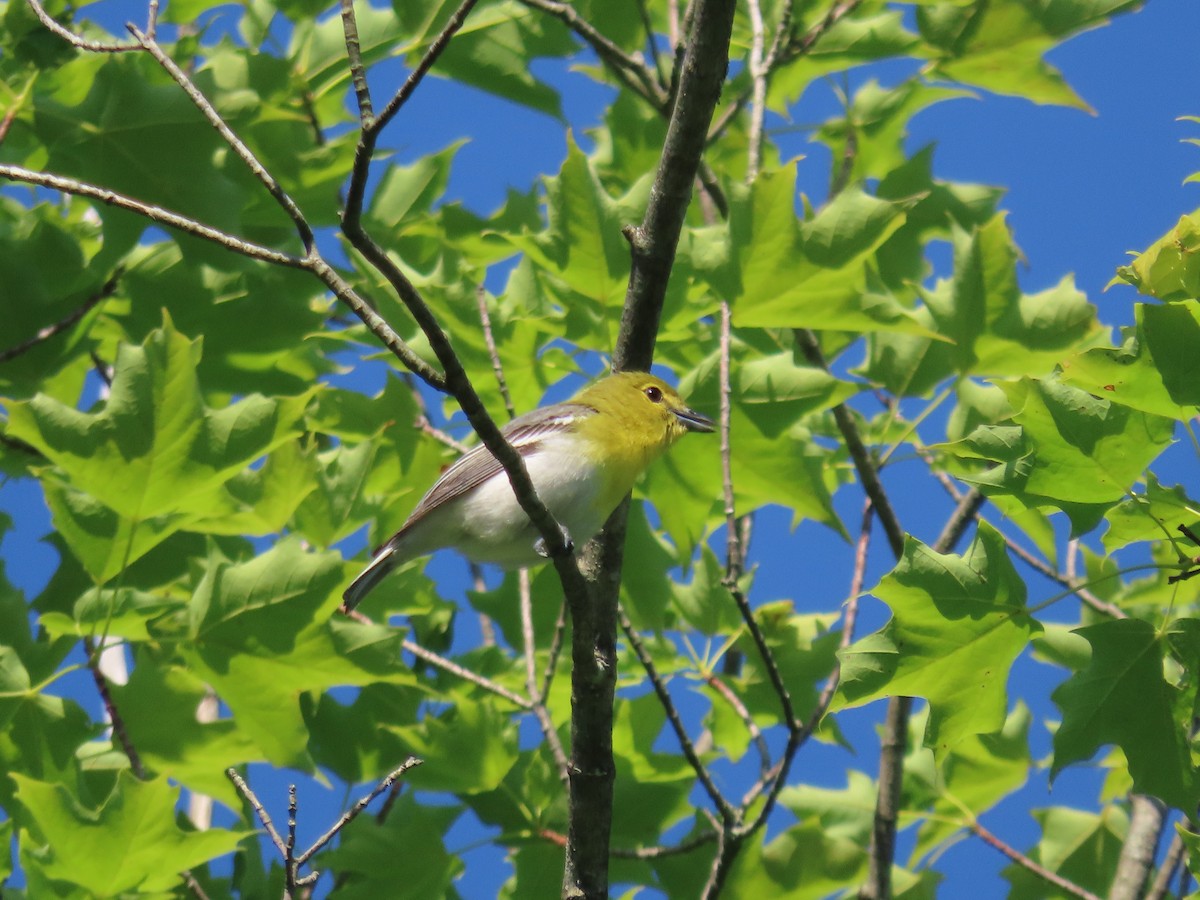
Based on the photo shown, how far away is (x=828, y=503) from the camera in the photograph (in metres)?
4.13

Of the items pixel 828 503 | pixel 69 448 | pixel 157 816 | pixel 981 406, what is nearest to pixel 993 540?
pixel 828 503

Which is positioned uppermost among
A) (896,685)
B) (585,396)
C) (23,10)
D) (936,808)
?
(23,10)

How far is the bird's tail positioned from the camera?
393 centimetres

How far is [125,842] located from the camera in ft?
11.3

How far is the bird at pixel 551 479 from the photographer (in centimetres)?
404

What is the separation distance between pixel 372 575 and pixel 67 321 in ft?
4.73

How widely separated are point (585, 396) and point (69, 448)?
1.72 meters

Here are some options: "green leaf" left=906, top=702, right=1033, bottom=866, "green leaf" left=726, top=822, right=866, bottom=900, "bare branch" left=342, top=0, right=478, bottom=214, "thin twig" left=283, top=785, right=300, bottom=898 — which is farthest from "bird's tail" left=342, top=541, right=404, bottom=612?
"green leaf" left=906, top=702, right=1033, bottom=866

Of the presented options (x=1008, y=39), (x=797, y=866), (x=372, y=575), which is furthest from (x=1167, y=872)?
(x=1008, y=39)

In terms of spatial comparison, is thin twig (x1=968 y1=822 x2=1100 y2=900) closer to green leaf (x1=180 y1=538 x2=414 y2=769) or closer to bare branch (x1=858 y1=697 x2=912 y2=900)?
bare branch (x1=858 y1=697 x2=912 y2=900)

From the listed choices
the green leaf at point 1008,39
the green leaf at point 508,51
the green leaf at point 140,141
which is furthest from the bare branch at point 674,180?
the green leaf at point 1008,39

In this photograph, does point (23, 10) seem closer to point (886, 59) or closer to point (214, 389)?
point (214, 389)

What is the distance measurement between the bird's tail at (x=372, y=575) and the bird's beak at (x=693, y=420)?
3.44 ft

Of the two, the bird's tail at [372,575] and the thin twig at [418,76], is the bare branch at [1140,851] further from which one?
the thin twig at [418,76]
